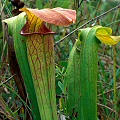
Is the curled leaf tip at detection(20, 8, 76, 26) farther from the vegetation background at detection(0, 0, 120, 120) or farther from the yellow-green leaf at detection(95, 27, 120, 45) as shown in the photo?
the vegetation background at detection(0, 0, 120, 120)

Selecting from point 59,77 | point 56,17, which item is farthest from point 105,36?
point 59,77

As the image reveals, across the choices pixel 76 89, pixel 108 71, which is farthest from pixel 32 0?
pixel 76 89

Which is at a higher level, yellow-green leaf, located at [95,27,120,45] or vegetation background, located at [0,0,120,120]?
yellow-green leaf, located at [95,27,120,45]

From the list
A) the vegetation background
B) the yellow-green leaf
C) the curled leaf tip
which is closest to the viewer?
the curled leaf tip

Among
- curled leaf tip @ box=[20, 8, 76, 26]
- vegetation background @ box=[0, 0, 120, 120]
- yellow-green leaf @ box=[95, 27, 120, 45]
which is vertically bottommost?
vegetation background @ box=[0, 0, 120, 120]

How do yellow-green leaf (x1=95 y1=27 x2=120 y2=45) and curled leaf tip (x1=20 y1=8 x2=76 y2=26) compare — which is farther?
yellow-green leaf (x1=95 y1=27 x2=120 y2=45)

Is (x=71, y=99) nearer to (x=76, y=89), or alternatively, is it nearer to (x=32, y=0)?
(x=76, y=89)

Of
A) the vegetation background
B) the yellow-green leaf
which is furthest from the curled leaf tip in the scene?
the vegetation background

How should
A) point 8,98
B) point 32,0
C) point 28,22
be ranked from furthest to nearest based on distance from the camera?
point 32,0 → point 8,98 → point 28,22

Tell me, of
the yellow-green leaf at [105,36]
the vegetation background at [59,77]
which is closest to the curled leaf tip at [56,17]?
the yellow-green leaf at [105,36]

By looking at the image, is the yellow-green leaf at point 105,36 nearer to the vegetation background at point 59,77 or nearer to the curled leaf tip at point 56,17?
the curled leaf tip at point 56,17

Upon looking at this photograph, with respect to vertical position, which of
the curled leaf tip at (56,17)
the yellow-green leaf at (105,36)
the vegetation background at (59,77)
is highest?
the curled leaf tip at (56,17)
